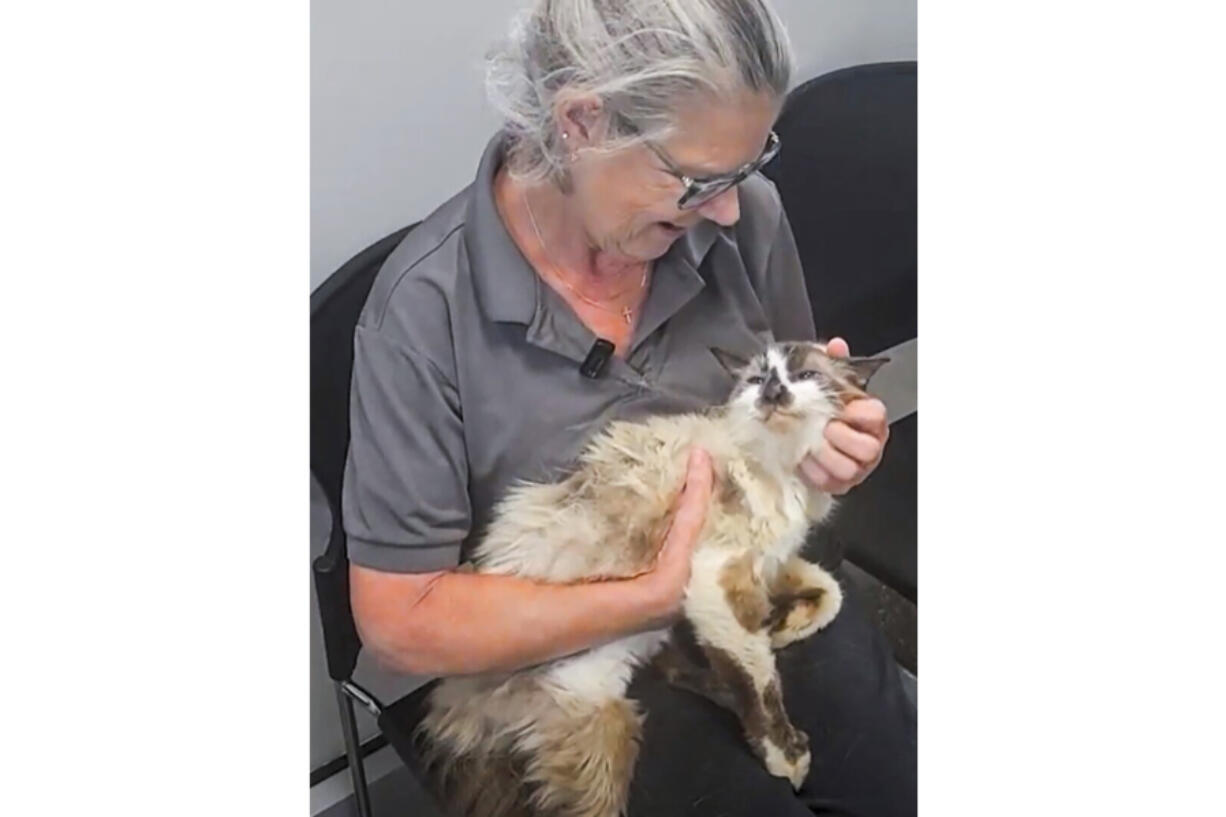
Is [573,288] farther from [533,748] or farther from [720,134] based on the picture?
[533,748]

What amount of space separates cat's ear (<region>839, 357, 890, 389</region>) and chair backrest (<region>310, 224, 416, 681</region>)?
1.18ft

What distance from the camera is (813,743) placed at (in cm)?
105

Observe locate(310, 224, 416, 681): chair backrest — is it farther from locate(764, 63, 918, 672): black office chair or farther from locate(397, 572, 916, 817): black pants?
locate(764, 63, 918, 672): black office chair

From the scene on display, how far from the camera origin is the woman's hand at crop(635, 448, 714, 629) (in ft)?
3.34

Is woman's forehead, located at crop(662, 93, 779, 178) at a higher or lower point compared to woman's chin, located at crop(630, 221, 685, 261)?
higher

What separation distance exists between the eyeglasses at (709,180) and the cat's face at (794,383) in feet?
0.39

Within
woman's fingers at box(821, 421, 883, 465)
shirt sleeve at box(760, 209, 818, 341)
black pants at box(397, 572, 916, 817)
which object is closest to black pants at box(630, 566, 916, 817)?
black pants at box(397, 572, 916, 817)

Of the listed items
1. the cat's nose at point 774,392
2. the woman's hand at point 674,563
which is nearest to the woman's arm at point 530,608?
the woman's hand at point 674,563

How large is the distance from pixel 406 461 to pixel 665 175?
288 mm

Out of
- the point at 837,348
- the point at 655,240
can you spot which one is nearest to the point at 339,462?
the point at 655,240

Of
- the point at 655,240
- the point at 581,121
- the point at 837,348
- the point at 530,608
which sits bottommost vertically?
the point at 530,608
